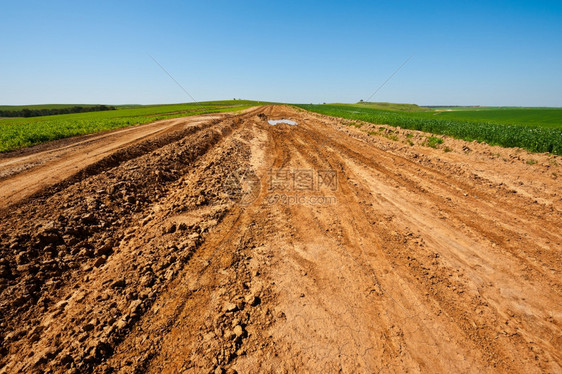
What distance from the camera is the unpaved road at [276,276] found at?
8.67 ft

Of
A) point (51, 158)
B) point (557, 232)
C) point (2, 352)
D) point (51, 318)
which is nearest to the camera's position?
point (2, 352)

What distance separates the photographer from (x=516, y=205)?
6.45 meters

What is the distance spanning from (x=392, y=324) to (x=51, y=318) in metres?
4.43

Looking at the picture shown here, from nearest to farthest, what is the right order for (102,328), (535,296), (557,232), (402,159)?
(102,328), (535,296), (557,232), (402,159)

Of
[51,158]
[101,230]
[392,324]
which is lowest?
[392,324]

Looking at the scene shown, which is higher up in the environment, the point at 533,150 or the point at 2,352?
the point at 533,150

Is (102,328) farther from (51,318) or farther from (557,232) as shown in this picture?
(557,232)

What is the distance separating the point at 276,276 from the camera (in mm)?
3816

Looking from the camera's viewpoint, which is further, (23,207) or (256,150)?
(256,150)

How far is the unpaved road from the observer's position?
2.64 meters

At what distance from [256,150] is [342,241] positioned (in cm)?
867

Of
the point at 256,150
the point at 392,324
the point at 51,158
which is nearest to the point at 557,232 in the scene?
the point at 392,324

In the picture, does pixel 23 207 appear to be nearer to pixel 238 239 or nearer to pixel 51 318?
pixel 51 318

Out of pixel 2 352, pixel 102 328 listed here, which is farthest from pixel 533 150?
pixel 2 352
